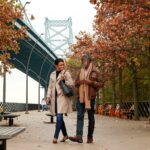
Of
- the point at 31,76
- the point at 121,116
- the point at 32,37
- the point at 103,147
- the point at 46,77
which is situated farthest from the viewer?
the point at 46,77

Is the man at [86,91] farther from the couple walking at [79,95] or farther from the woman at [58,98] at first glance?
the woman at [58,98]

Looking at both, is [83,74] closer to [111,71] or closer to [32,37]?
[111,71]

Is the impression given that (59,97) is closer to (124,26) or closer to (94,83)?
(94,83)

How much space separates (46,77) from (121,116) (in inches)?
2307

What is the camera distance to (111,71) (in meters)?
37.6

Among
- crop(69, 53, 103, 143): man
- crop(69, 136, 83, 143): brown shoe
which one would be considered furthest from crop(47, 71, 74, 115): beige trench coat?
crop(69, 136, 83, 143): brown shoe

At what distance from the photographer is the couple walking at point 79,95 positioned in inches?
443

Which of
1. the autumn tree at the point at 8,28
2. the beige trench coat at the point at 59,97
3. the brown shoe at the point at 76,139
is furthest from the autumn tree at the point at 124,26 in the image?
the brown shoe at the point at 76,139

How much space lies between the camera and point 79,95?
11.3 metres

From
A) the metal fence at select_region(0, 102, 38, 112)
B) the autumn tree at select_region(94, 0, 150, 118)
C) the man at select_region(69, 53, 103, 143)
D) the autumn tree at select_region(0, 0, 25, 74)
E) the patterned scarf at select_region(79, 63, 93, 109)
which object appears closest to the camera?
the patterned scarf at select_region(79, 63, 93, 109)

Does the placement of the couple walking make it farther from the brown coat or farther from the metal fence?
the metal fence

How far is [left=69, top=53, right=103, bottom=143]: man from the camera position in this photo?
36.8 ft

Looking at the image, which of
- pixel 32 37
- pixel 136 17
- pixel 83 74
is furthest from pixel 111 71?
pixel 83 74

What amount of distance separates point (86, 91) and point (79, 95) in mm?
171
